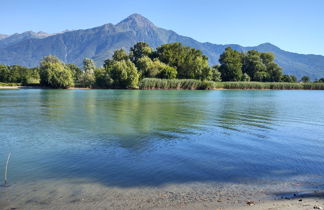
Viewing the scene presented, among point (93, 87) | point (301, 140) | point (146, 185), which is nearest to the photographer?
point (146, 185)

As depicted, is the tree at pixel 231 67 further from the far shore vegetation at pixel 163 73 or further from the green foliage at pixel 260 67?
the green foliage at pixel 260 67

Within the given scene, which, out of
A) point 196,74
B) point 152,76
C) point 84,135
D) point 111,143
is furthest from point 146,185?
point 196,74

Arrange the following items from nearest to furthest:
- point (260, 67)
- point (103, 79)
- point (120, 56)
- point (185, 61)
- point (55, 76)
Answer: point (55, 76)
point (103, 79)
point (185, 61)
point (120, 56)
point (260, 67)

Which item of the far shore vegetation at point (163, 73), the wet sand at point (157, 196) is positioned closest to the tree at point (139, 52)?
the far shore vegetation at point (163, 73)

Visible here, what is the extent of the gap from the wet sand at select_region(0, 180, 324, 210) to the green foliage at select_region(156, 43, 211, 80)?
116303mm

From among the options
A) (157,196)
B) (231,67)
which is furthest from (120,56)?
(157,196)

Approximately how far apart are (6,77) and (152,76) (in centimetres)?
6815

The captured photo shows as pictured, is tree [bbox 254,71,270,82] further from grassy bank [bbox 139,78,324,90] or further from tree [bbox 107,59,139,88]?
tree [bbox 107,59,139,88]

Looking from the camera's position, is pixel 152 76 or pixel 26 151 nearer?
pixel 26 151

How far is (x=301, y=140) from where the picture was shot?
17.6m

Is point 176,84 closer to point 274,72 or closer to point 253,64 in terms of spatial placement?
point 253,64

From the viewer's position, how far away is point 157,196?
28.7 feet

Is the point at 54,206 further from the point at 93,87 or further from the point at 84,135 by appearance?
the point at 93,87

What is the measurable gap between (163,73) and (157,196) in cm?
11079
